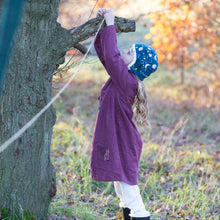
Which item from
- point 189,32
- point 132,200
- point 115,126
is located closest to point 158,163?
point 132,200

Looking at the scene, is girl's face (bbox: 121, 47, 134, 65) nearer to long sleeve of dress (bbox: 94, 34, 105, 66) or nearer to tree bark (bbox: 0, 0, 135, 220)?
long sleeve of dress (bbox: 94, 34, 105, 66)

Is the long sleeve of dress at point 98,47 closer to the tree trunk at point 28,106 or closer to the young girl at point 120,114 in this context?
the young girl at point 120,114

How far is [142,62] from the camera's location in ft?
8.86

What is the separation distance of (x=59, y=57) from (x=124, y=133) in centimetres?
81

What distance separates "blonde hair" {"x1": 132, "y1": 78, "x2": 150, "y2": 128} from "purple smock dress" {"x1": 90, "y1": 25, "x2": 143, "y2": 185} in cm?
5

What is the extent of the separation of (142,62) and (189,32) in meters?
6.52

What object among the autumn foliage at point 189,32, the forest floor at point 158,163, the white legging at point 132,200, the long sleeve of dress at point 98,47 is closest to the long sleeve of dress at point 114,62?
the long sleeve of dress at point 98,47

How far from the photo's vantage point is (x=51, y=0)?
96.3 inches

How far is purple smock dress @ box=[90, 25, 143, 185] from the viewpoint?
2566 millimetres

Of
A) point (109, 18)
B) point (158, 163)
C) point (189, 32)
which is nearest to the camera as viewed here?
point (109, 18)

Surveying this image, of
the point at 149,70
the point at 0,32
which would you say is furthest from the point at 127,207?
the point at 0,32

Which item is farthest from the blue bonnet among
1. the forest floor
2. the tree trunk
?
the forest floor

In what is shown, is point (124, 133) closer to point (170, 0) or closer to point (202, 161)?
point (202, 161)

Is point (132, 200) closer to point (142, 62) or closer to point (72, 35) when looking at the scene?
point (142, 62)
